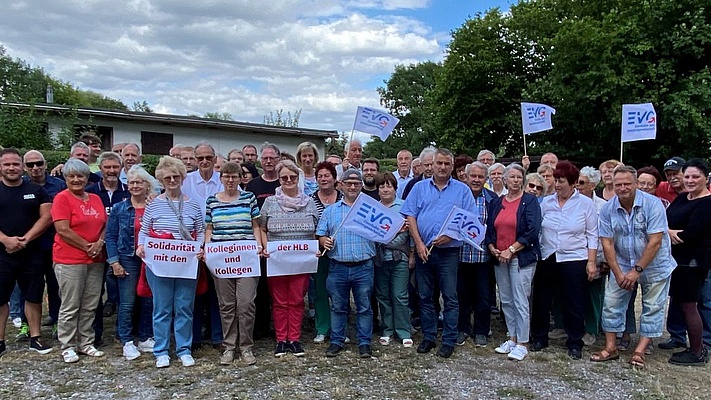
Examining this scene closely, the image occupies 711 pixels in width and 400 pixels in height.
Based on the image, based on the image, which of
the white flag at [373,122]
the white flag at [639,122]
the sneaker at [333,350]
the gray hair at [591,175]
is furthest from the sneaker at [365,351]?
the white flag at [639,122]

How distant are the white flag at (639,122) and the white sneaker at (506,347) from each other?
18.1ft

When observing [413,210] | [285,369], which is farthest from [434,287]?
[285,369]

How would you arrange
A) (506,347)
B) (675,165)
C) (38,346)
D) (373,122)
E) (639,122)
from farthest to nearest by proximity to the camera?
1. (373,122)
2. (639,122)
3. (675,165)
4. (506,347)
5. (38,346)

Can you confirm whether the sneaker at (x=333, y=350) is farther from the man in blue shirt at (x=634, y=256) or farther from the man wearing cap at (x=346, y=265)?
the man in blue shirt at (x=634, y=256)

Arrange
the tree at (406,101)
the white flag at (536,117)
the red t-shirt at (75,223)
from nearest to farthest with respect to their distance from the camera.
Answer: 1. the red t-shirt at (75,223)
2. the white flag at (536,117)
3. the tree at (406,101)

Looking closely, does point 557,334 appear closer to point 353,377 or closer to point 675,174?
point 675,174

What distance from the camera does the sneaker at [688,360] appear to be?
18.7 ft

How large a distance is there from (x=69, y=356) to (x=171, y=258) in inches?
59.9

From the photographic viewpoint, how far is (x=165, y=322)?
5527 millimetres

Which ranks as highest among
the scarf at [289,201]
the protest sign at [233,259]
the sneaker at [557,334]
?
the scarf at [289,201]

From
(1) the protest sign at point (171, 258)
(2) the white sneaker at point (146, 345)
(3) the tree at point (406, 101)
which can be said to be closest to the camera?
(1) the protest sign at point (171, 258)

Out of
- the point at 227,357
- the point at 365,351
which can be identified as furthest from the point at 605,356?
the point at 227,357

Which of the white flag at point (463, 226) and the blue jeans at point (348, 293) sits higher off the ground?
the white flag at point (463, 226)

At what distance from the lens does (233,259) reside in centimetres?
550
